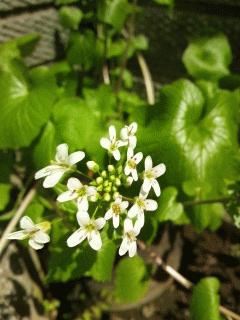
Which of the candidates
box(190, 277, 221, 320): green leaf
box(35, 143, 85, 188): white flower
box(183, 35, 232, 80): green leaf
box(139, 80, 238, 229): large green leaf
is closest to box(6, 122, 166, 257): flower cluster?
box(35, 143, 85, 188): white flower

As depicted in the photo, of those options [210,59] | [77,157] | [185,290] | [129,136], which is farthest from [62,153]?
[185,290]

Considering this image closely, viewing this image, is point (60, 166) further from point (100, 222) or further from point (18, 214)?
point (18, 214)

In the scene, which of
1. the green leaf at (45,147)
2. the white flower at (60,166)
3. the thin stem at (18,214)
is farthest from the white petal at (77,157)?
the thin stem at (18,214)

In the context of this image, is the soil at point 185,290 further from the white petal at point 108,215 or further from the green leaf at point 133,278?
the white petal at point 108,215

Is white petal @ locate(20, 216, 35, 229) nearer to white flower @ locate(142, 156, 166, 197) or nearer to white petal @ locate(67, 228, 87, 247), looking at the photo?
white petal @ locate(67, 228, 87, 247)

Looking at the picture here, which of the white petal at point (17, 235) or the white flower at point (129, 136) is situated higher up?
the white flower at point (129, 136)

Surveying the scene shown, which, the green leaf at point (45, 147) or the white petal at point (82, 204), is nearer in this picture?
the white petal at point (82, 204)
